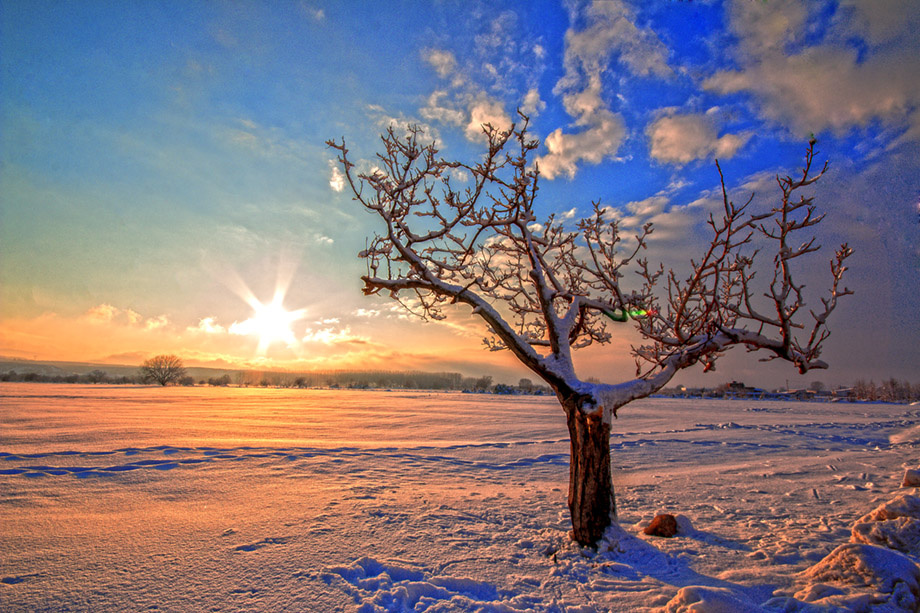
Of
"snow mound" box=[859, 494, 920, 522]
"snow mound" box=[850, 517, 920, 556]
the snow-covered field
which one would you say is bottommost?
the snow-covered field

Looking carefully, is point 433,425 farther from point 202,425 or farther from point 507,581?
point 507,581

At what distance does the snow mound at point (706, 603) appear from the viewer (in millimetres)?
2900

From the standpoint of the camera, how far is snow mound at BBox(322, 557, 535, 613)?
3264mm

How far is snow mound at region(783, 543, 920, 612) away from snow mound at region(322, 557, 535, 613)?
2357mm

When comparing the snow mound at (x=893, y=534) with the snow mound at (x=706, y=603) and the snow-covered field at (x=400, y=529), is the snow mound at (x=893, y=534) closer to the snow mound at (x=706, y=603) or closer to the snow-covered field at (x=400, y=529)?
the snow-covered field at (x=400, y=529)

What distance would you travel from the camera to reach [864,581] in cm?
339

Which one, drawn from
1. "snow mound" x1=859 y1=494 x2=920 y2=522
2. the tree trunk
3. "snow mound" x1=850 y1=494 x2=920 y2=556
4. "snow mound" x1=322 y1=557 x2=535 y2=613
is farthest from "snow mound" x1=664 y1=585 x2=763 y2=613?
"snow mound" x1=859 y1=494 x2=920 y2=522

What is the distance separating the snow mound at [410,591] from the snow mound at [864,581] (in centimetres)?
236

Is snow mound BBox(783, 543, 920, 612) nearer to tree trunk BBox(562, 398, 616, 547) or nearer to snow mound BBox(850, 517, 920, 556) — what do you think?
snow mound BBox(850, 517, 920, 556)

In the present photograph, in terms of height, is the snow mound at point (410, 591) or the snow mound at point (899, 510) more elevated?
the snow mound at point (899, 510)

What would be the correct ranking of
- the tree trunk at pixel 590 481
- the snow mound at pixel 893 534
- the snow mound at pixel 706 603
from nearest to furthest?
the snow mound at pixel 706 603 → the snow mound at pixel 893 534 → the tree trunk at pixel 590 481

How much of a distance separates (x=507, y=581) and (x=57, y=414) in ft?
57.4

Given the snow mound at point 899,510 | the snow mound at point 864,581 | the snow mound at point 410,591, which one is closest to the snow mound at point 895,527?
the snow mound at point 899,510

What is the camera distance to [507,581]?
3836mm
